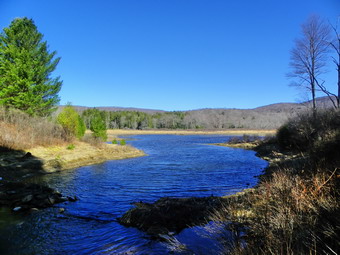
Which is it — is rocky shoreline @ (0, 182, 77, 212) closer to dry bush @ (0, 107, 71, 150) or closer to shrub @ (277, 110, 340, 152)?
dry bush @ (0, 107, 71, 150)

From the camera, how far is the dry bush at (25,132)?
19250mm

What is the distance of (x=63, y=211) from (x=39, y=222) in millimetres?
1118

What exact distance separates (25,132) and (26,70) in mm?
8319

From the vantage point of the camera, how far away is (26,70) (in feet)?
84.5

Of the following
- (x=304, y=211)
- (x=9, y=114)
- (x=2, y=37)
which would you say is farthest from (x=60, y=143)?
(x=304, y=211)

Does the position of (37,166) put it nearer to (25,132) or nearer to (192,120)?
(25,132)

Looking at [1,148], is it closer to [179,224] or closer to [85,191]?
[85,191]

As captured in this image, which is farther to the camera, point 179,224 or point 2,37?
point 2,37

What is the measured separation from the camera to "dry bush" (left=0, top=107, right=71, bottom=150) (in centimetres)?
1925

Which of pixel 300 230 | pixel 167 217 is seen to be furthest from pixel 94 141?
pixel 300 230

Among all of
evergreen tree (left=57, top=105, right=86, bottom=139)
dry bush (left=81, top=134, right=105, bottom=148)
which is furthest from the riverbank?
evergreen tree (left=57, top=105, right=86, bottom=139)

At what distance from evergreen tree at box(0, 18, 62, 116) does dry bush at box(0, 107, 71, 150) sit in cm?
197

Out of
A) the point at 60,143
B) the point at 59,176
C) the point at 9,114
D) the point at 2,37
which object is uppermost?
the point at 2,37

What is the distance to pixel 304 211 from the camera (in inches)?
158
